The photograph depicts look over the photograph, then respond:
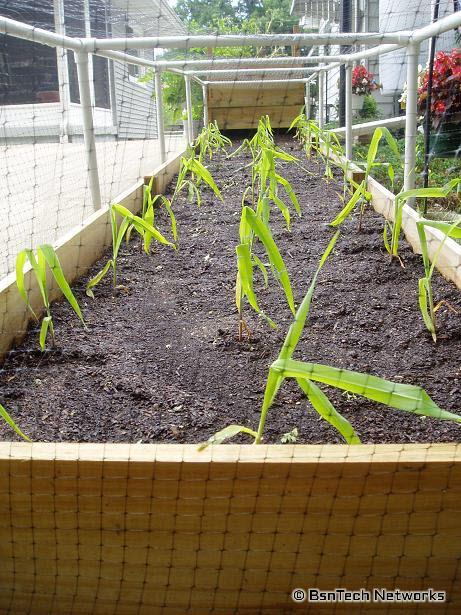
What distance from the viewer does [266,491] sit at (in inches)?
32.6

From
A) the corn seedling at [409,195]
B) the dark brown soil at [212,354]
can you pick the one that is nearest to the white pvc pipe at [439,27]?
the corn seedling at [409,195]

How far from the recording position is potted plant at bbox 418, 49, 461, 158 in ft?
10.0

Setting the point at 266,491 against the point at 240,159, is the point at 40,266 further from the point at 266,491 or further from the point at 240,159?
the point at 240,159

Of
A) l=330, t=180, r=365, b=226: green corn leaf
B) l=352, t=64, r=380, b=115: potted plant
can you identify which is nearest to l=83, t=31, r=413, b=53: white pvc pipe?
l=330, t=180, r=365, b=226: green corn leaf

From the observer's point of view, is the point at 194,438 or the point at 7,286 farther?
the point at 7,286

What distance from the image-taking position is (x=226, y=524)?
0.84 m

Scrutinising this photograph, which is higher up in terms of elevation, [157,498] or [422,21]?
[422,21]

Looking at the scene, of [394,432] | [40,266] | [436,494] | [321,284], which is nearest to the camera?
[436,494]

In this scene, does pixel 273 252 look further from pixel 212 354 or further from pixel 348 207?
pixel 348 207

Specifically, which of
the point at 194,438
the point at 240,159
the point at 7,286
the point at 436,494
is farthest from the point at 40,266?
the point at 240,159

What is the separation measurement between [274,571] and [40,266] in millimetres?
801

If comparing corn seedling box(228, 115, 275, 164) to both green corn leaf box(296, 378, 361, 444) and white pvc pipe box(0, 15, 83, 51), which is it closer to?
white pvc pipe box(0, 15, 83, 51)

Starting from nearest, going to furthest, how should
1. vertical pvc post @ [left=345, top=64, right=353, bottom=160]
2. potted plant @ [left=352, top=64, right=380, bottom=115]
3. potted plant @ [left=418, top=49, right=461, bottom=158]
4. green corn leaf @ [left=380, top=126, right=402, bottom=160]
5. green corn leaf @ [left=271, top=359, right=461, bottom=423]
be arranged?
green corn leaf @ [left=271, top=359, right=461, bottom=423] → green corn leaf @ [left=380, top=126, right=402, bottom=160] → potted plant @ [left=418, top=49, right=461, bottom=158] → vertical pvc post @ [left=345, top=64, right=353, bottom=160] → potted plant @ [left=352, top=64, right=380, bottom=115]

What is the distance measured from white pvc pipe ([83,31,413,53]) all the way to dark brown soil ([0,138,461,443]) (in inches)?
26.7
